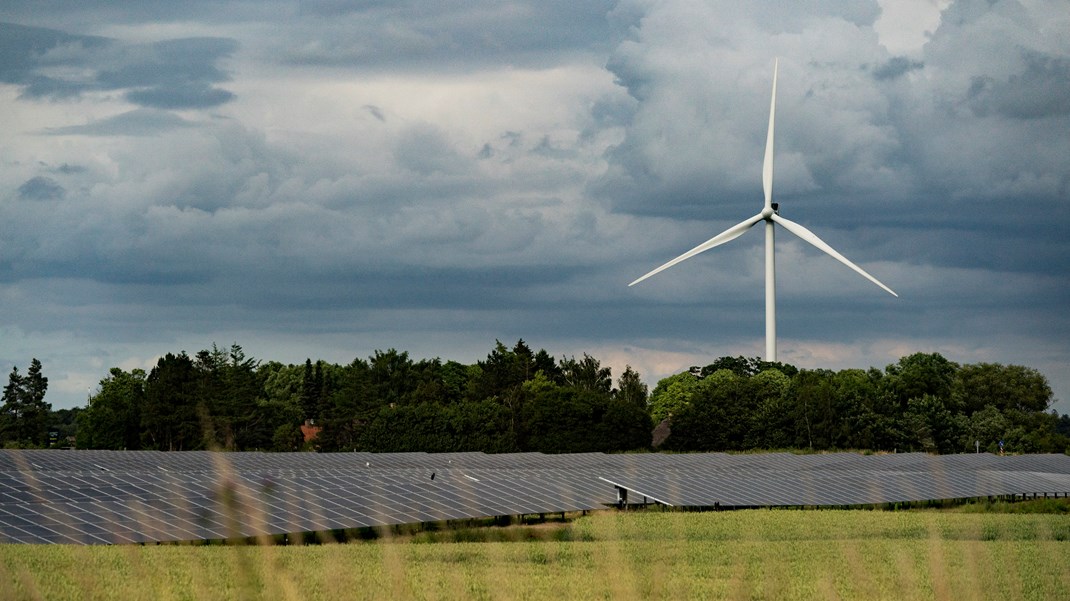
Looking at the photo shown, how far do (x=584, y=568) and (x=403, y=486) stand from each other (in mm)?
25870

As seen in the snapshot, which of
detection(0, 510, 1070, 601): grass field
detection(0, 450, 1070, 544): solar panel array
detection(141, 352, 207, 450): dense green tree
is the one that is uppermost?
detection(141, 352, 207, 450): dense green tree

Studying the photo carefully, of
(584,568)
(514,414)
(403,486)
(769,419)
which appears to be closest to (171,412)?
(514,414)

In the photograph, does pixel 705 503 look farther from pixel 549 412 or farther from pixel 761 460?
pixel 549 412

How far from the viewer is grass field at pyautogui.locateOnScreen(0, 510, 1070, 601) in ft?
59.4

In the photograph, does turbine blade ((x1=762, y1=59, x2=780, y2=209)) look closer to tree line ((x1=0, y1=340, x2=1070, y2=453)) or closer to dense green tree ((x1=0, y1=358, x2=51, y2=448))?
tree line ((x1=0, y1=340, x2=1070, y2=453))

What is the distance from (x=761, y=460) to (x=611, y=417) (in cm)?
2731

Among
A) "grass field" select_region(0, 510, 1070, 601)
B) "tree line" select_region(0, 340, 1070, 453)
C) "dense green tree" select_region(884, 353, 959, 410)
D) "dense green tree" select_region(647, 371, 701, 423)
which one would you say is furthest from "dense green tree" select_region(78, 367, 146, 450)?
"grass field" select_region(0, 510, 1070, 601)

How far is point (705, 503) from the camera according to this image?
180 feet

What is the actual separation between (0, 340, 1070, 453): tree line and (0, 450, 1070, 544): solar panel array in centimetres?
1684

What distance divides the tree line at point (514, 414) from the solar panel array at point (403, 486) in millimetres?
16839

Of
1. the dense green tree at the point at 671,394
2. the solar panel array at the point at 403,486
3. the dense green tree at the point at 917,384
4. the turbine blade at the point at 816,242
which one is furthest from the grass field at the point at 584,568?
the dense green tree at the point at 671,394

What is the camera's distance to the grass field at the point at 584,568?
59.4ft

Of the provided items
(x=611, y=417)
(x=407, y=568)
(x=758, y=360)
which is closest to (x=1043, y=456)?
(x=611, y=417)

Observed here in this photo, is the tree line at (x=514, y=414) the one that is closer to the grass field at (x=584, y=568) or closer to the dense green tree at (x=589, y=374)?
the dense green tree at (x=589, y=374)
